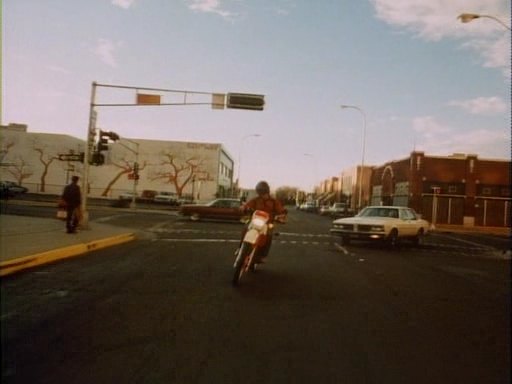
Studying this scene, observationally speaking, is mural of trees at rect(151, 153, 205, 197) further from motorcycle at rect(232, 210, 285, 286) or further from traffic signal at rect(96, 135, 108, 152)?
motorcycle at rect(232, 210, 285, 286)

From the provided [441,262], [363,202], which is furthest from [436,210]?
[441,262]

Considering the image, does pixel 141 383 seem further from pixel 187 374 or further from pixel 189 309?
pixel 189 309

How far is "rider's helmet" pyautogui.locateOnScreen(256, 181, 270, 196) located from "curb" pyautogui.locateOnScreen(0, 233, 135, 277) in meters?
4.38

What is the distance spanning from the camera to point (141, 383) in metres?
3.78

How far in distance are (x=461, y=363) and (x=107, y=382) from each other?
3011mm

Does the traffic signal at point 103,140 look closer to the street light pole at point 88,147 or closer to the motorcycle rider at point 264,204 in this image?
the street light pole at point 88,147

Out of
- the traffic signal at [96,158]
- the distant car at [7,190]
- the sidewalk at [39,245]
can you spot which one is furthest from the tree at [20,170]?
the sidewalk at [39,245]

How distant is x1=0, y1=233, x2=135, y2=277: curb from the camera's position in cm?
876

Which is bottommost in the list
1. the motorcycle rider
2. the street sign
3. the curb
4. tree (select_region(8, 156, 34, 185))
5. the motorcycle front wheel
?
the curb

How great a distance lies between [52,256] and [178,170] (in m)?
64.8

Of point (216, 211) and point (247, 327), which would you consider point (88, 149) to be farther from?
point (247, 327)

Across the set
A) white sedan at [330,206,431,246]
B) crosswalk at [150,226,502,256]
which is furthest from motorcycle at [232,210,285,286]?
white sedan at [330,206,431,246]

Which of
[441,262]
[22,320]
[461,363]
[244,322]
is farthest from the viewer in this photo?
[441,262]

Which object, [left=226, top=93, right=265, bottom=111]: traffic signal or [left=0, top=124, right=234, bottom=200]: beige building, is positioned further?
[left=0, top=124, right=234, bottom=200]: beige building
